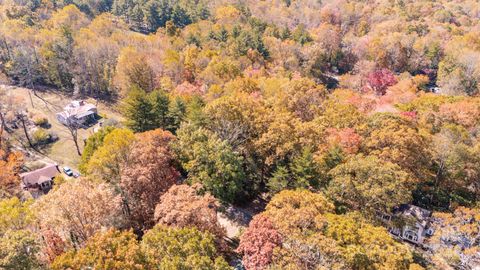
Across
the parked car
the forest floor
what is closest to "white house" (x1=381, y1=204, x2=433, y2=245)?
the parked car

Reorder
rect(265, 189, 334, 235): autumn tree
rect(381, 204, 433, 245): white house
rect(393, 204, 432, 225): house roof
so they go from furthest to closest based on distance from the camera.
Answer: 1. rect(393, 204, 432, 225): house roof
2. rect(381, 204, 433, 245): white house
3. rect(265, 189, 334, 235): autumn tree

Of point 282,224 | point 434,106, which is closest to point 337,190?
point 282,224

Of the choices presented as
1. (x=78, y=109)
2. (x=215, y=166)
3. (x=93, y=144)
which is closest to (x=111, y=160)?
(x=93, y=144)

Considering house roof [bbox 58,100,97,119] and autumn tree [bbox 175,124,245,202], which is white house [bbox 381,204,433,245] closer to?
autumn tree [bbox 175,124,245,202]

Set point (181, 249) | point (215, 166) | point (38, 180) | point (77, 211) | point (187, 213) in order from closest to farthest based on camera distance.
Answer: point (181, 249) < point (187, 213) < point (77, 211) < point (215, 166) < point (38, 180)

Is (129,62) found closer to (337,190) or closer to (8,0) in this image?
(337,190)

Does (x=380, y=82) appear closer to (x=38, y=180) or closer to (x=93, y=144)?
(x=93, y=144)

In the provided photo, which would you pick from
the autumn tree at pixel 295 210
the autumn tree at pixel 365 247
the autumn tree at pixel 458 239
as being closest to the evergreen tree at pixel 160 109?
the autumn tree at pixel 295 210
